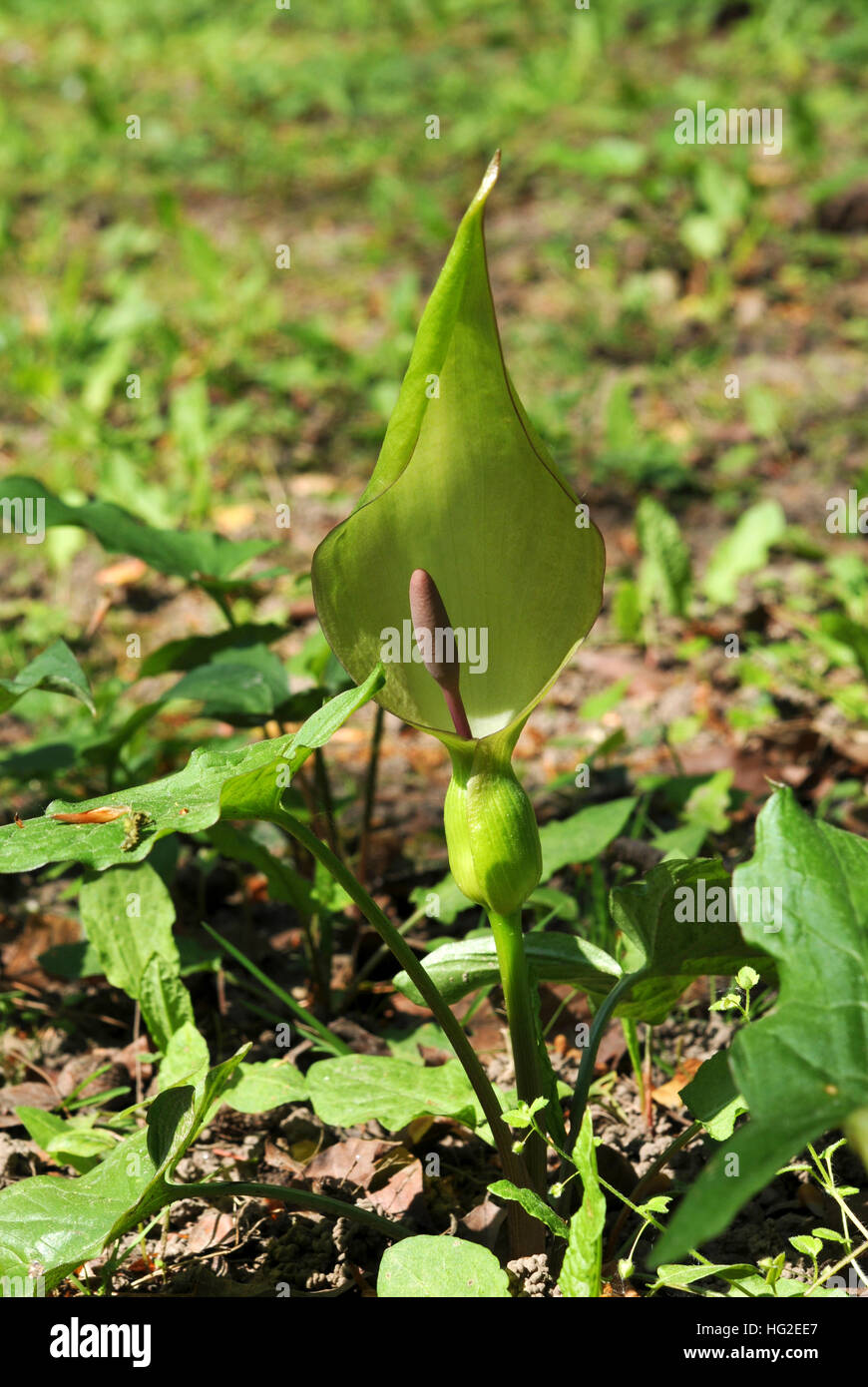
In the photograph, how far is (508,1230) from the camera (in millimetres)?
1120

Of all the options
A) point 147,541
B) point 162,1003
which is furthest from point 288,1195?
point 147,541

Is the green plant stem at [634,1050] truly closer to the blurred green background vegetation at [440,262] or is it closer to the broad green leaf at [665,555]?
the blurred green background vegetation at [440,262]

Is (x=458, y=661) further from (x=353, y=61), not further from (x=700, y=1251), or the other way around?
(x=353, y=61)

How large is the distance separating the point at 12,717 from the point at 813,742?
4.69ft

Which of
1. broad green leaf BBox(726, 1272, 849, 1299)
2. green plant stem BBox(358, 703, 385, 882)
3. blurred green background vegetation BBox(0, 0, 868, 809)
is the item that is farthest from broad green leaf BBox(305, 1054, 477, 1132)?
blurred green background vegetation BBox(0, 0, 868, 809)

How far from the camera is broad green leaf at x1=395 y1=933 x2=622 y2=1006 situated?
1.13 meters

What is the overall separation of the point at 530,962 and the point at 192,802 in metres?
0.40

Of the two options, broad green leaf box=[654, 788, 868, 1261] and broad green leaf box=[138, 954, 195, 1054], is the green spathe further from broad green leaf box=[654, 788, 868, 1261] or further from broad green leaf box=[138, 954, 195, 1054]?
broad green leaf box=[138, 954, 195, 1054]

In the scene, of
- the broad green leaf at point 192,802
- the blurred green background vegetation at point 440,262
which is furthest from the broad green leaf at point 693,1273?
the blurred green background vegetation at point 440,262

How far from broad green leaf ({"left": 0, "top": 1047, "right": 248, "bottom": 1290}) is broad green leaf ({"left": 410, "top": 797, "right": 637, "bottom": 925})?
1.57ft

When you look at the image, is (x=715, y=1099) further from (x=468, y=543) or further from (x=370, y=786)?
(x=370, y=786)

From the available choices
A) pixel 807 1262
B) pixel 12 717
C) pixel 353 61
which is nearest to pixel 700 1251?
pixel 807 1262

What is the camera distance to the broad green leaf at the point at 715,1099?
1.03m

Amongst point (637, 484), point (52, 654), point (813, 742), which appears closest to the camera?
point (52, 654)
